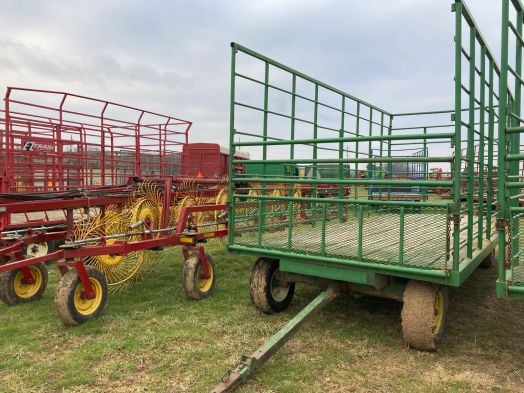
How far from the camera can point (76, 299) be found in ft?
13.3

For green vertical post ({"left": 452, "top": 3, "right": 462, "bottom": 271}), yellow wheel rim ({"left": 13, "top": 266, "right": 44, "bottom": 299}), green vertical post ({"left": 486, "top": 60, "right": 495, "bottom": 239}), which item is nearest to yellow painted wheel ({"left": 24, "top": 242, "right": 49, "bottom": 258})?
yellow wheel rim ({"left": 13, "top": 266, "right": 44, "bottom": 299})

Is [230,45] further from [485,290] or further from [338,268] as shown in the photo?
[485,290]

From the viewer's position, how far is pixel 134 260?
217 inches

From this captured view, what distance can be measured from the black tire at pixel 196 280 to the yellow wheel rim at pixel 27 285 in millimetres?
1724

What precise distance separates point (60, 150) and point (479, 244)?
6039 mm

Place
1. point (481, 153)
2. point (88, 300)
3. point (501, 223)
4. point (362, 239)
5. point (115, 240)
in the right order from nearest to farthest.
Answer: point (501, 223) < point (481, 153) < point (362, 239) < point (88, 300) < point (115, 240)

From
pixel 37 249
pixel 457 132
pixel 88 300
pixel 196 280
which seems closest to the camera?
pixel 457 132

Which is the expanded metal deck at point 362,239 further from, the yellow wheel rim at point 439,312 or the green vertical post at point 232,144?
the yellow wheel rim at point 439,312

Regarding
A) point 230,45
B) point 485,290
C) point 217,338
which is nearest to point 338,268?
point 217,338

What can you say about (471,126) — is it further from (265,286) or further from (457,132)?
(265,286)

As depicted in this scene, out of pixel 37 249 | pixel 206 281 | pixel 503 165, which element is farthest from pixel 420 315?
pixel 37 249

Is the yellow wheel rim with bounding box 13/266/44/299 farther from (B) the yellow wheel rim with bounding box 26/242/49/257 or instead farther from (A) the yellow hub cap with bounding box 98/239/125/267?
(B) the yellow wheel rim with bounding box 26/242/49/257

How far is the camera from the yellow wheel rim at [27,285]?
15.6 feet

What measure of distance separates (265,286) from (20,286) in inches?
112
